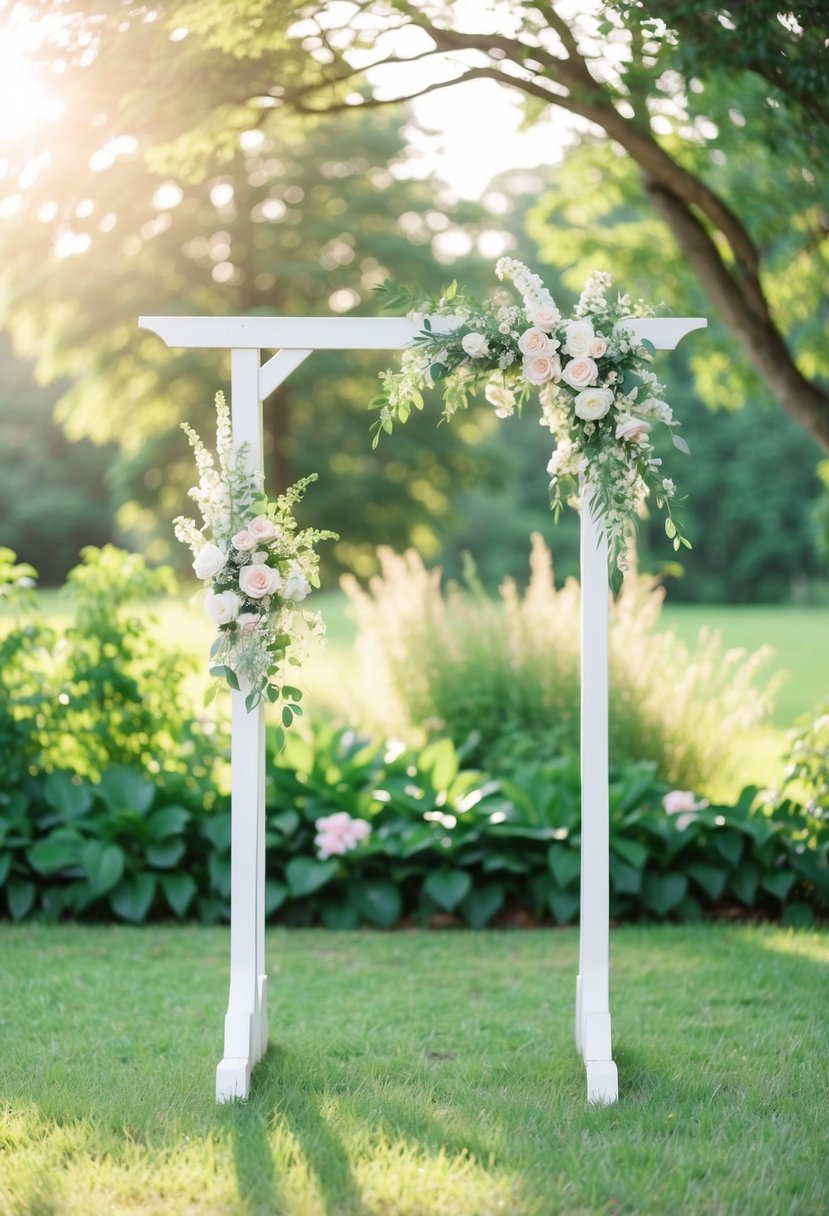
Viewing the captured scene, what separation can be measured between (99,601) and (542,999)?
2637 mm

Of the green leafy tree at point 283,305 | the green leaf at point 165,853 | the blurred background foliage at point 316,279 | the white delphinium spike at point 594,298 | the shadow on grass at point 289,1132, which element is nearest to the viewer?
the shadow on grass at point 289,1132

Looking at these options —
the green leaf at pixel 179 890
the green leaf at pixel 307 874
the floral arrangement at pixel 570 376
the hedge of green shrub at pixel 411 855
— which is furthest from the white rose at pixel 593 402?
the green leaf at pixel 179 890

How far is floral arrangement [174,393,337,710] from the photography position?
3.10 m

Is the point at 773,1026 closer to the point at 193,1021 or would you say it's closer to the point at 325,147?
the point at 193,1021

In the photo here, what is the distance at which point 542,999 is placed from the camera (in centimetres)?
394

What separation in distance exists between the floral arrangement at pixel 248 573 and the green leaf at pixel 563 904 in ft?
6.84

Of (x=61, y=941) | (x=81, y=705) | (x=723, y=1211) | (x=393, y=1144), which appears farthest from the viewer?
(x=81, y=705)

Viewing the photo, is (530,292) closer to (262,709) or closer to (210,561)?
(210,561)

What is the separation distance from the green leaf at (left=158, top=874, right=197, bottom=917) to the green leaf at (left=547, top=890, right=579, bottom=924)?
57.4 inches

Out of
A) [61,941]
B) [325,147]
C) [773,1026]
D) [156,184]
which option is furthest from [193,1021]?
[325,147]

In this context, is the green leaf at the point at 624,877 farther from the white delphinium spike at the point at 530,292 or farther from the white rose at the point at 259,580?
the white delphinium spike at the point at 530,292

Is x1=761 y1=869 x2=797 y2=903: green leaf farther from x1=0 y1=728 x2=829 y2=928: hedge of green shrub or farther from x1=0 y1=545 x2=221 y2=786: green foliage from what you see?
x1=0 y1=545 x2=221 y2=786: green foliage

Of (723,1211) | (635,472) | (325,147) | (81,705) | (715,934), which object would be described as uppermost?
(325,147)

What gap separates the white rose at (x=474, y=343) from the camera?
3158mm
